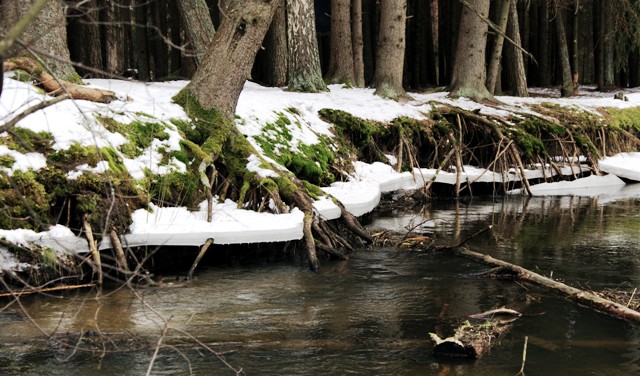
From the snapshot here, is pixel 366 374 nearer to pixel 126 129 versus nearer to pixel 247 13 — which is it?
pixel 126 129

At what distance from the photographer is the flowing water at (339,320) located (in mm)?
5402

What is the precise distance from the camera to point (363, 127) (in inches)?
539

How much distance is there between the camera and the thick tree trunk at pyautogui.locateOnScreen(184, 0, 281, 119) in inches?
384

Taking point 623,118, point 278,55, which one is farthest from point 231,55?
point 623,118

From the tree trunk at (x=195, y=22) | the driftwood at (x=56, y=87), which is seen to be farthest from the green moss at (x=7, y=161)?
the tree trunk at (x=195, y=22)

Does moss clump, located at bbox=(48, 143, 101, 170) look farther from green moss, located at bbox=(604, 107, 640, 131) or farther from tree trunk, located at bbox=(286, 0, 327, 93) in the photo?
green moss, located at bbox=(604, 107, 640, 131)

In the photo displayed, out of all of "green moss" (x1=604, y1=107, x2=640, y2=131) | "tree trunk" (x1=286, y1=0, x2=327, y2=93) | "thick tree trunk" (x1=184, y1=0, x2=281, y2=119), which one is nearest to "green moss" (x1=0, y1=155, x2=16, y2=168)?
"thick tree trunk" (x1=184, y1=0, x2=281, y2=119)

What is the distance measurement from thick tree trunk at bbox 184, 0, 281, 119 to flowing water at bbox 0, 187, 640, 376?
2554 millimetres

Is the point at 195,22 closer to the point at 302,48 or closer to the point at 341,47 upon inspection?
the point at 302,48

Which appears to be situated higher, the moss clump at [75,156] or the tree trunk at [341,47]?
the tree trunk at [341,47]

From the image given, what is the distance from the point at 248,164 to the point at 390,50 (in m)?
7.88

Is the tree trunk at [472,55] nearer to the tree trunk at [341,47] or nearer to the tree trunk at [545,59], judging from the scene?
the tree trunk at [341,47]

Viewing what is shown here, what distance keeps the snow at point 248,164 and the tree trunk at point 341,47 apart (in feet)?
3.99

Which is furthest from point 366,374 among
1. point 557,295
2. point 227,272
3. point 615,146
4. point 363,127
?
point 615,146
